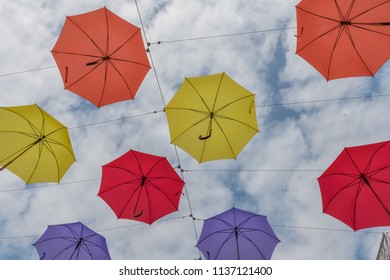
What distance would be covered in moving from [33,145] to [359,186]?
1010cm

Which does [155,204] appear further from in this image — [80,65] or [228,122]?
[80,65]

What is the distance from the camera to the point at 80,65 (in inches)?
408

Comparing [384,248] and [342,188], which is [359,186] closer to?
[342,188]

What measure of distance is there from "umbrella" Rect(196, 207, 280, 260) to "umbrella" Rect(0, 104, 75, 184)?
5149 mm

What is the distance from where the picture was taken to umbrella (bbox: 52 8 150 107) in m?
10.1

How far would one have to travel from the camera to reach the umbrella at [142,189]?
11391mm

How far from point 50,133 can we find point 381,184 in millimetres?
10145

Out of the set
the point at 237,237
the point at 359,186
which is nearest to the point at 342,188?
the point at 359,186

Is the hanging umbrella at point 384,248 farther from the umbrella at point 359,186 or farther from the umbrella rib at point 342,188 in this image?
the umbrella rib at point 342,188

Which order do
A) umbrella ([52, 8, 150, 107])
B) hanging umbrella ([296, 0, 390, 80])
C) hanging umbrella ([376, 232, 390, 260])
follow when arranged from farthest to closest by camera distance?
hanging umbrella ([376, 232, 390, 260]) → umbrella ([52, 8, 150, 107]) → hanging umbrella ([296, 0, 390, 80])

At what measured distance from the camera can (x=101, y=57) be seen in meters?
10.3

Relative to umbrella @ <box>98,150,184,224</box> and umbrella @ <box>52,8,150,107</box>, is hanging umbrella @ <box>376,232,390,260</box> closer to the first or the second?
umbrella @ <box>98,150,184,224</box>

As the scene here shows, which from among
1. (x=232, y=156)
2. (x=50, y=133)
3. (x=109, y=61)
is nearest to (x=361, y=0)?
(x=232, y=156)

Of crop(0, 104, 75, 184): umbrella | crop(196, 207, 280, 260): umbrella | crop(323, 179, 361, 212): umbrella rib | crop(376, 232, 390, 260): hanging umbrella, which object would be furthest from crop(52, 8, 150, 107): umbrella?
crop(376, 232, 390, 260): hanging umbrella
